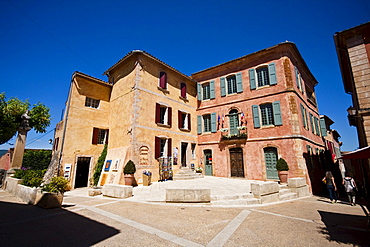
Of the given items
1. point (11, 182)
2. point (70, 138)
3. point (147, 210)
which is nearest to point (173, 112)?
point (70, 138)

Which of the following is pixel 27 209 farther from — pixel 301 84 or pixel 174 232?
pixel 301 84

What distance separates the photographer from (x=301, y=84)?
15367 mm

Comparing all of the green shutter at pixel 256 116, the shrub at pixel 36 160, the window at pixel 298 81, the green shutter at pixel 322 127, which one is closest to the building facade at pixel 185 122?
the green shutter at pixel 256 116

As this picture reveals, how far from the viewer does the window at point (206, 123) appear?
16.0 metres

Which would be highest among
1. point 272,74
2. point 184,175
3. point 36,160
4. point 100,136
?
point 272,74

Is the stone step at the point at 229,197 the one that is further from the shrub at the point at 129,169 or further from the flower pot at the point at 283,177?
the shrub at the point at 129,169

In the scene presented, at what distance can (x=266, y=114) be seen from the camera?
13656 mm

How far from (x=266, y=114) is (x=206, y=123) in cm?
535

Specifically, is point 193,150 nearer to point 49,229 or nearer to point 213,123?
point 213,123

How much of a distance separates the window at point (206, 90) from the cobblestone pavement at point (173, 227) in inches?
466

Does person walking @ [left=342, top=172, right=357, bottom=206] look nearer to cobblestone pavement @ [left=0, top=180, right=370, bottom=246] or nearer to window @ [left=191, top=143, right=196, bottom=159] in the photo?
cobblestone pavement @ [left=0, top=180, right=370, bottom=246]

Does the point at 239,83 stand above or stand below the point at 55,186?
above

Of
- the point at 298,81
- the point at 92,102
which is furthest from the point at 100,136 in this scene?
the point at 298,81

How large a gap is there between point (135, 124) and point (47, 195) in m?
6.40
